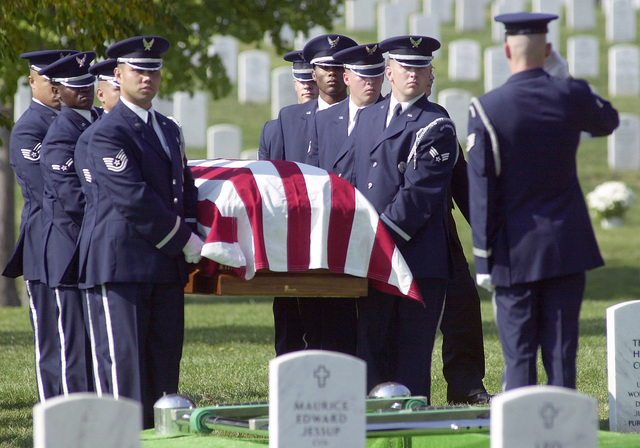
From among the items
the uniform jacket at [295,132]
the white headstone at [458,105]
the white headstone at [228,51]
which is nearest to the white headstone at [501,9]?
the white headstone at [458,105]

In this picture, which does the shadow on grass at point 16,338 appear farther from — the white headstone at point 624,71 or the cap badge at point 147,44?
the white headstone at point 624,71

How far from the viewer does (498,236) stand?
4.34m

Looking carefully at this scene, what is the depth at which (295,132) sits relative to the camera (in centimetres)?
645

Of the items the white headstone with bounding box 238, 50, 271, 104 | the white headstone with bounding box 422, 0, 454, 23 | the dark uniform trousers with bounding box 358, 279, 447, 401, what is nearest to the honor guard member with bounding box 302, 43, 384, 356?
the dark uniform trousers with bounding box 358, 279, 447, 401

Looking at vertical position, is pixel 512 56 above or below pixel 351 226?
above

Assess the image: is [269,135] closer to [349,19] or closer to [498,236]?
[498,236]

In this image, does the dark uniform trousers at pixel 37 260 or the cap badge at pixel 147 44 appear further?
the dark uniform trousers at pixel 37 260

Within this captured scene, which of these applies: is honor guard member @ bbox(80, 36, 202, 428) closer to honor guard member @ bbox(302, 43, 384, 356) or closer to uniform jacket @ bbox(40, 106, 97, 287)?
uniform jacket @ bbox(40, 106, 97, 287)

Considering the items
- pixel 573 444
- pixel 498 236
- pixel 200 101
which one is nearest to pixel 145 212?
pixel 498 236

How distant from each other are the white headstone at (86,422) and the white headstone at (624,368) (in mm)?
2754

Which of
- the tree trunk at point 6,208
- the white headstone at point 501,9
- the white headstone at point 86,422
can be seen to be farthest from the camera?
the white headstone at point 501,9

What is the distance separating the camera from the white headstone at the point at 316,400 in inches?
142

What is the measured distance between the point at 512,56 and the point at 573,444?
1634 mm

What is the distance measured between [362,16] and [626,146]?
27.8 ft
